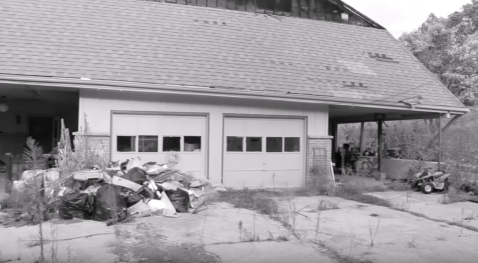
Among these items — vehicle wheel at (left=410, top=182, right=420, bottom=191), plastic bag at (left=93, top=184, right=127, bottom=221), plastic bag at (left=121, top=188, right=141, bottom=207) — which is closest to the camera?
plastic bag at (left=93, top=184, right=127, bottom=221)

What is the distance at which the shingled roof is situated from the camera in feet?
38.8

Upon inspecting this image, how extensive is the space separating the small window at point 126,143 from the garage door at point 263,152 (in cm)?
252

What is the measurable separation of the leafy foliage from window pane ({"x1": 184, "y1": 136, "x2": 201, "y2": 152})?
18654 millimetres

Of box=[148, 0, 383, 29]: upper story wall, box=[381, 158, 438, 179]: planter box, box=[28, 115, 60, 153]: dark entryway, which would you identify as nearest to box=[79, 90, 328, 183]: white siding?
box=[381, 158, 438, 179]: planter box

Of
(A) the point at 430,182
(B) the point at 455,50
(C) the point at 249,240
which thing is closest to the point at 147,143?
(C) the point at 249,240

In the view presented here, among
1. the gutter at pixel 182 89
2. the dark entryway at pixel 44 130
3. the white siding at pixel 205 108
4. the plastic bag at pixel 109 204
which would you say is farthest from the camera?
the dark entryway at pixel 44 130

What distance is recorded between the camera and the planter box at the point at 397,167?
47.5 ft

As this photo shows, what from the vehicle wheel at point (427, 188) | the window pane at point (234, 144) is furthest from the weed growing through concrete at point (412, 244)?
the window pane at point (234, 144)

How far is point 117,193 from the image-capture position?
7.98m

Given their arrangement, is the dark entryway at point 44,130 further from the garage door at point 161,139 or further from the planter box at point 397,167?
the planter box at point 397,167

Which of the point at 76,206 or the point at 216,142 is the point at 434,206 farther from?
the point at 76,206

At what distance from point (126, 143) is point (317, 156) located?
18.2 feet

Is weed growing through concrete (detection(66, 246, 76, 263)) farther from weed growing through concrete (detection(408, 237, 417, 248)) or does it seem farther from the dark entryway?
the dark entryway

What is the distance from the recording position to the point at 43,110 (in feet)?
50.9
